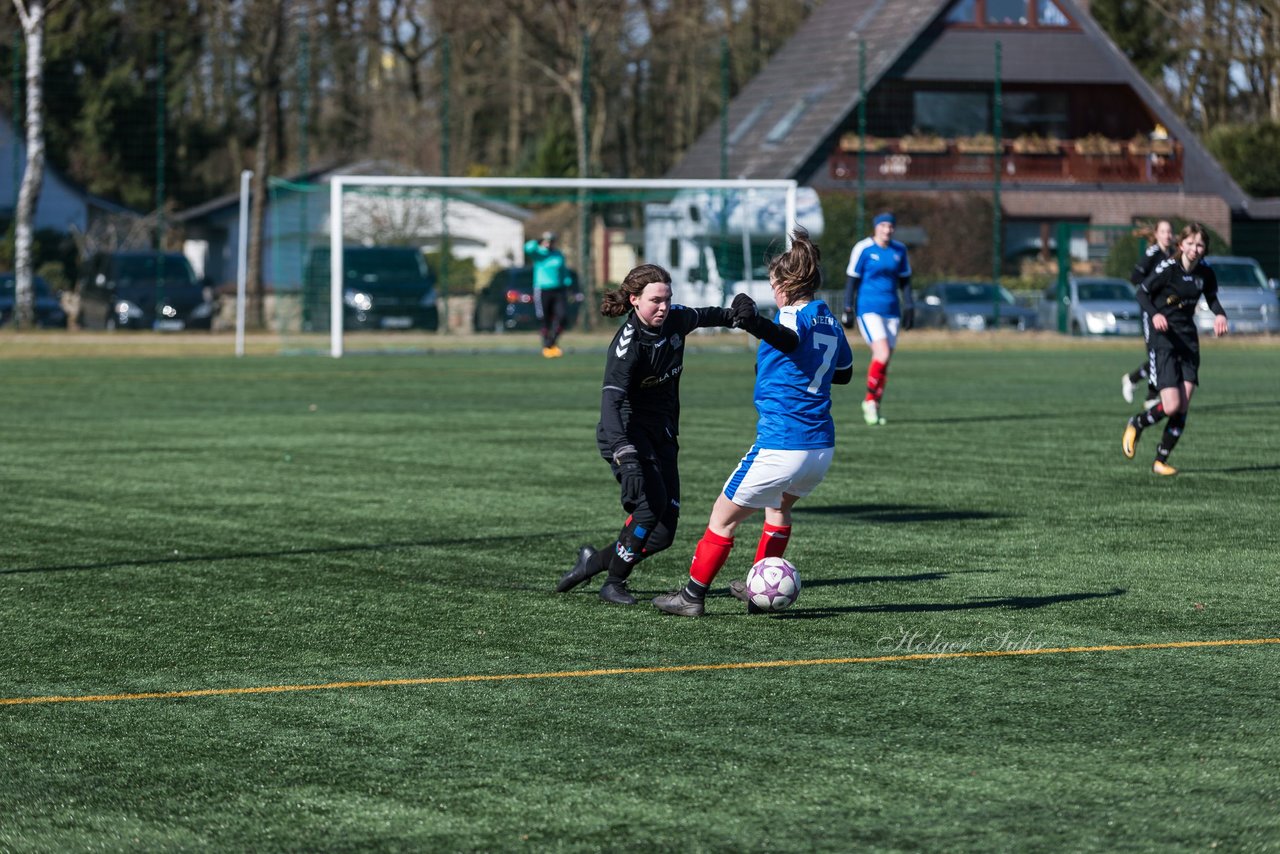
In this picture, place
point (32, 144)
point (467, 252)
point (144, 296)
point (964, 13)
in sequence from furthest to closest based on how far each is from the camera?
point (964, 13), point (144, 296), point (32, 144), point (467, 252)

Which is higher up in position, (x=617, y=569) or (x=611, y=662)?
(x=617, y=569)

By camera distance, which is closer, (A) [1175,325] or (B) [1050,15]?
(A) [1175,325]

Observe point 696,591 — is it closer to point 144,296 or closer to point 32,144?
point 144,296

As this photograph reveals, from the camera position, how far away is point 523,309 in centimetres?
3653

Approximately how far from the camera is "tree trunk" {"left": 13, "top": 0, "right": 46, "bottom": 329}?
35.5 m

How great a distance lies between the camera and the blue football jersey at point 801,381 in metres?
7.58

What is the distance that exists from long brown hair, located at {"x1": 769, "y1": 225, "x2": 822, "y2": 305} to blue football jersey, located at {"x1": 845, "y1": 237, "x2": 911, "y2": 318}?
1032 cm

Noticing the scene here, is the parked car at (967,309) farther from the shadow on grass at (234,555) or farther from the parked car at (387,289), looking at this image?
the shadow on grass at (234,555)

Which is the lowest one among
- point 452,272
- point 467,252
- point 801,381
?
point 801,381

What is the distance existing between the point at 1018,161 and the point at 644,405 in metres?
42.2

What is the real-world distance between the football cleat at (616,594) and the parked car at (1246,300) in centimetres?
2994

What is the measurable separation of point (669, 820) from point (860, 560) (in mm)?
4690

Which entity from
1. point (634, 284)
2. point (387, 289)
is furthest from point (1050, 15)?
point (634, 284)

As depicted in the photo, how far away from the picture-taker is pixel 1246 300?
36.7m
